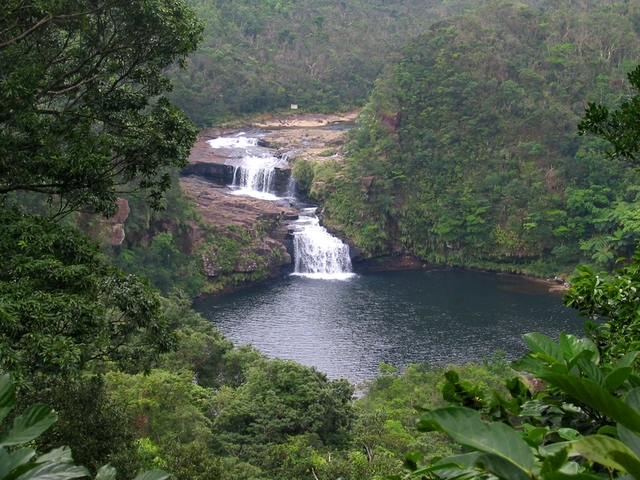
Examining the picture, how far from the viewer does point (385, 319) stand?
22.3m

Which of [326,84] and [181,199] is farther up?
[326,84]

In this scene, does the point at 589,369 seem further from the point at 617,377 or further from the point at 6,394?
the point at 6,394

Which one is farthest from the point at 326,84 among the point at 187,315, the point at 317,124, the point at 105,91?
the point at 105,91

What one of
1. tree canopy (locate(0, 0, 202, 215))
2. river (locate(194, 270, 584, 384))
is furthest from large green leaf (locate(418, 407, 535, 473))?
river (locate(194, 270, 584, 384))

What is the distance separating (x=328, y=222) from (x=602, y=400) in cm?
3007

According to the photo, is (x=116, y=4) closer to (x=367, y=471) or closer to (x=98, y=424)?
(x=98, y=424)

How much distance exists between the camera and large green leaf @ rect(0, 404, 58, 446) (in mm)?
1583

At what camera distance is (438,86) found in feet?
109

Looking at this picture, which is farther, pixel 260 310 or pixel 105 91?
pixel 260 310

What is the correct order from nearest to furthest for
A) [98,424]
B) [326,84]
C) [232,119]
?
[98,424]
[232,119]
[326,84]

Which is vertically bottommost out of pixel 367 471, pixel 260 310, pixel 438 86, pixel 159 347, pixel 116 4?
pixel 260 310

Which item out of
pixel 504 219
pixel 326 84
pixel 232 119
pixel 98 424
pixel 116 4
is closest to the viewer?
pixel 98 424

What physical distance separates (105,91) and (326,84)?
39.0 metres

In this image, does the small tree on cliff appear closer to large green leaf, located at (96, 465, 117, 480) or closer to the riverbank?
large green leaf, located at (96, 465, 117, 480)
